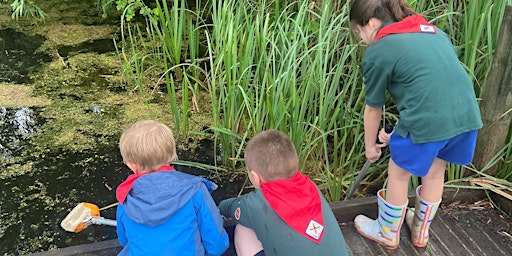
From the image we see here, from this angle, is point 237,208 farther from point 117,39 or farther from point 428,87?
point 117,39

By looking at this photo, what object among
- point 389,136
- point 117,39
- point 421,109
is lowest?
point 117,39

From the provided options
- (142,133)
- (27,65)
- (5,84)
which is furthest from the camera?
(27,65)

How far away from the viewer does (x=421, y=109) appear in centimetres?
155

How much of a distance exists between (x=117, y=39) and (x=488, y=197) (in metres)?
2.83

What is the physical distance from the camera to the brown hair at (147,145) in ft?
4.92

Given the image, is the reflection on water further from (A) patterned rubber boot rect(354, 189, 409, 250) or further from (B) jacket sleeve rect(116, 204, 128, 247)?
(A) patterned rubber boot rect(354, 189, 409, 250)

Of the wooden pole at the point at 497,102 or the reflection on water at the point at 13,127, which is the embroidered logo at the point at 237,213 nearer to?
the wooden pole at the point at 497,102

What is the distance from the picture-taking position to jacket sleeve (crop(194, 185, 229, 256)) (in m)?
1.54

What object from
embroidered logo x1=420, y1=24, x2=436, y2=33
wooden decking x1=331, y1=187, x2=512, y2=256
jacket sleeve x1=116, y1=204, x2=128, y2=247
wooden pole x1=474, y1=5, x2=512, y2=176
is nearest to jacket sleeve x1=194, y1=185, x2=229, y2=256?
jacket sleeve x1=116, y1=204, x2=128, y2=247

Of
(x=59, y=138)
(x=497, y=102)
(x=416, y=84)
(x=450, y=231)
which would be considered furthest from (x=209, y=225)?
(x=59, y=138)

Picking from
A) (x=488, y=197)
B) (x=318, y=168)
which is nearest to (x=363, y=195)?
(x=318, y=168)

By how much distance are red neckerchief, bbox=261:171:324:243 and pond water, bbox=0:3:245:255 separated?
0.85 m

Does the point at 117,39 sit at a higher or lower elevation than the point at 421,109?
lower

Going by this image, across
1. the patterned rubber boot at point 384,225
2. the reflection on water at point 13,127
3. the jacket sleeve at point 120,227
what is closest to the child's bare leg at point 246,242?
the jacket sleeve at point 120,227
